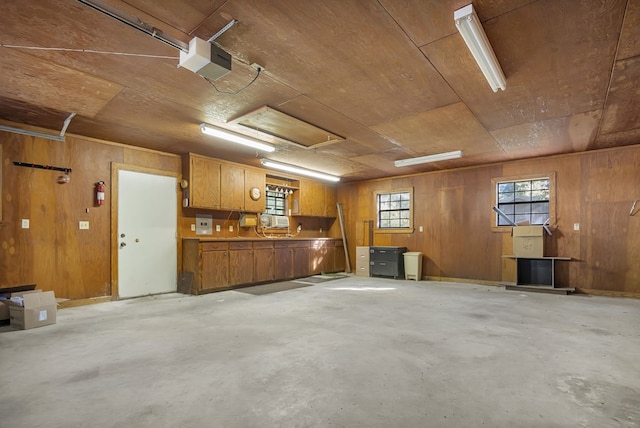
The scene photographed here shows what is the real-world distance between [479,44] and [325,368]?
9.37ft

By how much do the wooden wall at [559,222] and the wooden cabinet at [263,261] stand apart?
127 inches

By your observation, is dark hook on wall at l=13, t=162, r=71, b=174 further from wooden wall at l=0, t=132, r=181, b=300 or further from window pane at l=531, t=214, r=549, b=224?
window pane at l=531, t=214, r=549, b=224

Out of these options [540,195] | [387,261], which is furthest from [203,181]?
[540,195]

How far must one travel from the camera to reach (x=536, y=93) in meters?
3.55

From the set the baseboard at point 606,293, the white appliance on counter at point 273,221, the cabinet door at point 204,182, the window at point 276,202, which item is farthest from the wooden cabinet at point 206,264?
the baseboard at point 606,293

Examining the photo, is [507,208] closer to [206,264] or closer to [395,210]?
[395,210]

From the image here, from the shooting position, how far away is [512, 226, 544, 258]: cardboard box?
6.05 m

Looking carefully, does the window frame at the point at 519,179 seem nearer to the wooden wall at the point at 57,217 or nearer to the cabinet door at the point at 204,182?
the cabinet door at the point at 204,182

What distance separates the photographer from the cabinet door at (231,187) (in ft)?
21.8

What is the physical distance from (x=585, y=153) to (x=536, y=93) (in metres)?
3.58

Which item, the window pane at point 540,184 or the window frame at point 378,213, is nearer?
the window pane at point 540,184

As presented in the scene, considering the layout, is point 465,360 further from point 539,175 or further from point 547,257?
point 539,175

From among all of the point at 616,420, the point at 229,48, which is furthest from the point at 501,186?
the point at 229,48

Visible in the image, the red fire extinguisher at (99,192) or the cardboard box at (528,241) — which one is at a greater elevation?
the red fire extinguisher at (99,192)
